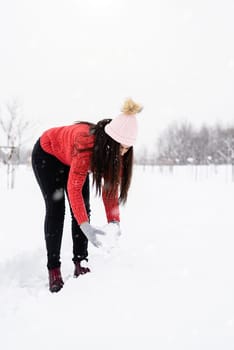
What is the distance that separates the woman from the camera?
1.89 m

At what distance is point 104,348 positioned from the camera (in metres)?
1.51

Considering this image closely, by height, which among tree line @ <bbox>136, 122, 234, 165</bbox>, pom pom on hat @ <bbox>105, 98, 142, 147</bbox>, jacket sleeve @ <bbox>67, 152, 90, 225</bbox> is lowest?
tree line @ <bbox>136, 122, 234, 165</bbox>

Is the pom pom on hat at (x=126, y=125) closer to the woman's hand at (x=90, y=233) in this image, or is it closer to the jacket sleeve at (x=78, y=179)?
the jacket sleeve at (x=78, y=179)

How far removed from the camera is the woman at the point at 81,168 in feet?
6.22

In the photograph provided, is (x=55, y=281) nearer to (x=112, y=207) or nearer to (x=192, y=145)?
(x=112, y=207)

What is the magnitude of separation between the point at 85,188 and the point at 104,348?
1.15m

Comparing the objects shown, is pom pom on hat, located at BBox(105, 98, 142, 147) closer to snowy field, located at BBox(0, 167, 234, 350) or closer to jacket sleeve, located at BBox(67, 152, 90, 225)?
jacket sleeve, located at BBox(67, 152, 90, 225)

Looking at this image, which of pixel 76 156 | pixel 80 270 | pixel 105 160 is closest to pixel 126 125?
pixel 105 160

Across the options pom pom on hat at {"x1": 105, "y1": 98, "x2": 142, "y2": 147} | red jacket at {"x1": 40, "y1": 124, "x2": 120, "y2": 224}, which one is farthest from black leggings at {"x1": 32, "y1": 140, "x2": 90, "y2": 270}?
pom pom on hat at {"x1": 105, "y1": 98, "x2": 142, "y2": 147}

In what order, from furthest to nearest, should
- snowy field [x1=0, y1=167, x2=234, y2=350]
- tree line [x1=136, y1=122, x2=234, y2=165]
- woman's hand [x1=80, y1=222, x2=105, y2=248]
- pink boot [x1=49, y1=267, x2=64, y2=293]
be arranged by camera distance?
1. tree line [x1=136, y1=122, x2=234, y2=165]
2. pink boot [x1=49, y1=267, x2=64, y2=293]
3. woman's hand [x1=80, y1=222, x2=105, y2=248]
4. snowy field [x1=0, y1=167, x2=234, y2=350]

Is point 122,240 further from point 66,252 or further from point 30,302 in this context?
point 30,302

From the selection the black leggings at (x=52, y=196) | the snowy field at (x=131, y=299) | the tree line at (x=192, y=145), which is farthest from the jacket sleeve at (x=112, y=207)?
the tree line at (x=192, y=145)

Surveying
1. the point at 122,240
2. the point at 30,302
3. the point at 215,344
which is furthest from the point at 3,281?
the point at 215,344

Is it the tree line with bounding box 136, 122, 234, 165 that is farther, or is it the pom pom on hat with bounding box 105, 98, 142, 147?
the tree line with bounding box 136, 122, 234, 165
